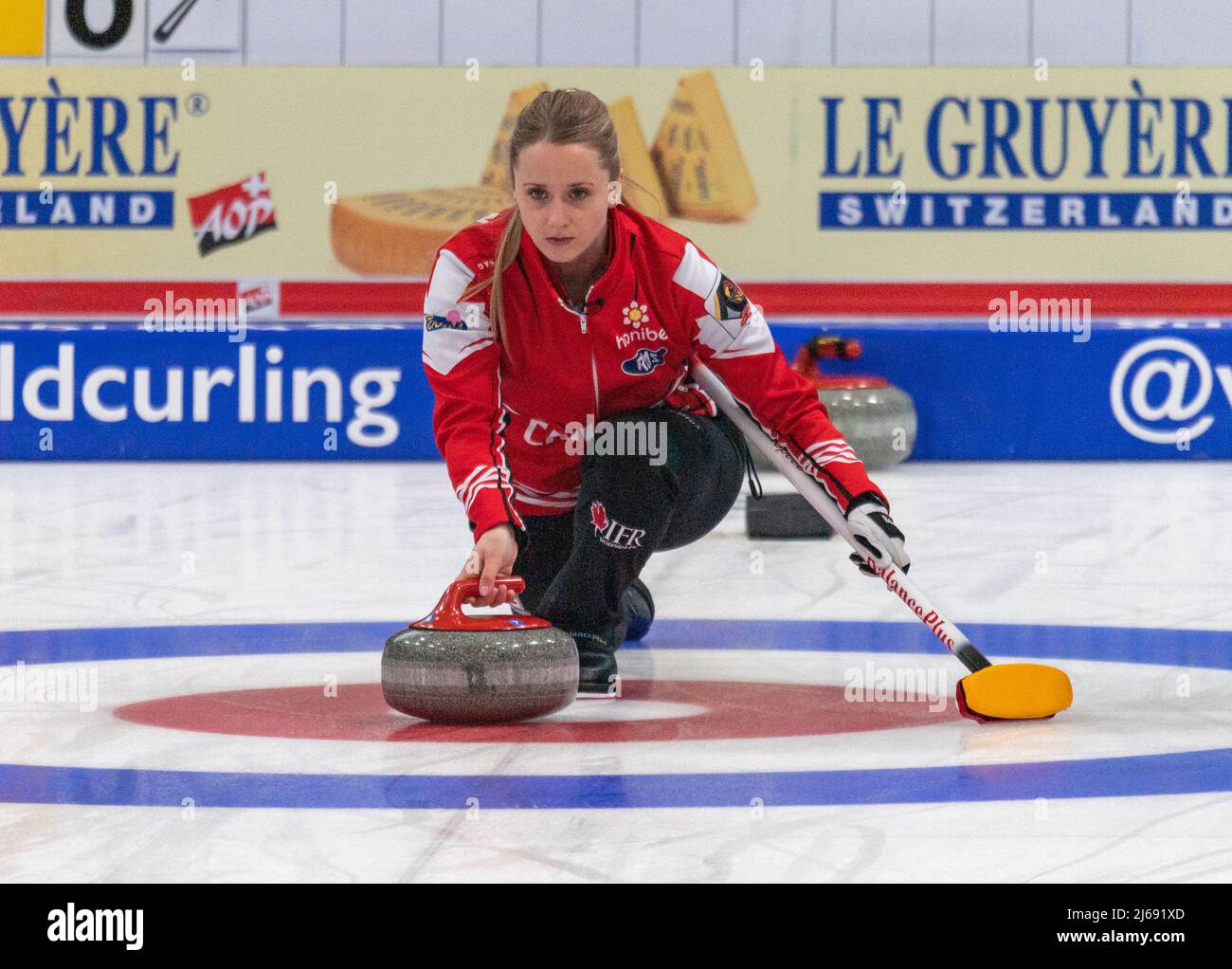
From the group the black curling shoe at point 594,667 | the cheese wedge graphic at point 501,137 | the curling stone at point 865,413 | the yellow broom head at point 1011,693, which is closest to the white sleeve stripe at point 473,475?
the black curling shoe at point 594,667

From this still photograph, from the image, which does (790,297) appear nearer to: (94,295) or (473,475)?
(94,295)

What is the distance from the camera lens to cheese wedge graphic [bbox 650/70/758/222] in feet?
29.9

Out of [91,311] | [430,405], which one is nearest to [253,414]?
[430,405]

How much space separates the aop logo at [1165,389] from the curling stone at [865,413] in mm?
941

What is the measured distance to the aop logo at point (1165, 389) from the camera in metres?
7.33

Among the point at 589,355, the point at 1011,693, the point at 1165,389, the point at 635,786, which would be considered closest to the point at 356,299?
the point at 1165,389

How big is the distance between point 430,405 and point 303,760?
526 centimetres

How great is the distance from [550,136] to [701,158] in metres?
6.89

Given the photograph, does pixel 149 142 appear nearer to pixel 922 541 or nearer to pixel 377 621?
pixel 922 541

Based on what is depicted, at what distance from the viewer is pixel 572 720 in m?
→ 2.45

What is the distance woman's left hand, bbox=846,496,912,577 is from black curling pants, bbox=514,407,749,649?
28cm

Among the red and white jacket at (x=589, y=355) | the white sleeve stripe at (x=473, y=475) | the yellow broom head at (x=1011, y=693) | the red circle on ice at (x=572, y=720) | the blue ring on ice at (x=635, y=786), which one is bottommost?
the red circle on ice at (x=572, y=720)

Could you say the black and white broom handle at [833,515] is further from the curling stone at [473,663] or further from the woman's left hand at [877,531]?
the curling stone at [473,663]

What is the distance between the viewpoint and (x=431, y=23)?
9.19m
